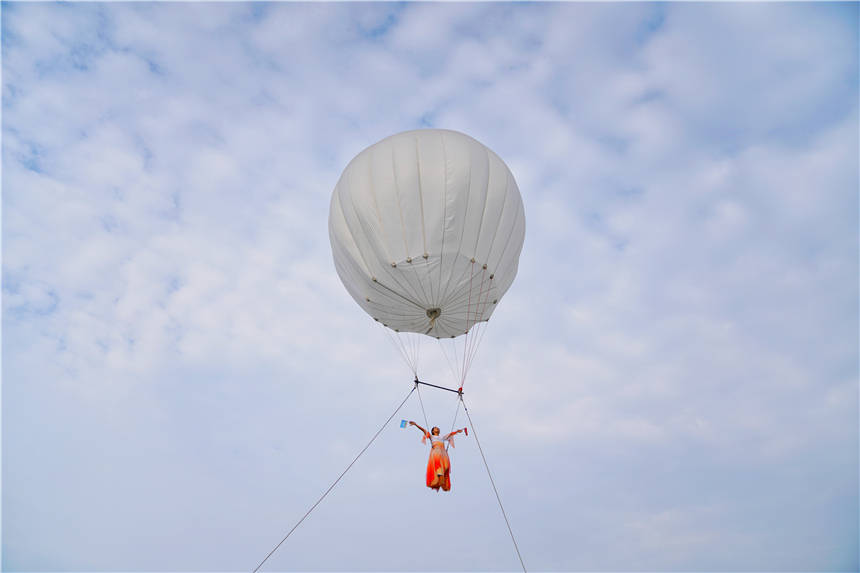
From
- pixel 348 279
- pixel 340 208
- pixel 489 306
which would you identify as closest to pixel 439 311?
pixel 489 306

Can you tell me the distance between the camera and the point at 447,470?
12930mm

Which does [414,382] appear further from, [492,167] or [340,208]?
[492,167]

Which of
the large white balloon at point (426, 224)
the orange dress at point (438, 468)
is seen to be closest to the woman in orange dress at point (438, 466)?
the orange dress at point (438, 468)

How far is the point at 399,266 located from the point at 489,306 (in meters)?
3.21

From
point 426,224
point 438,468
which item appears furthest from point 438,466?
point 426,224

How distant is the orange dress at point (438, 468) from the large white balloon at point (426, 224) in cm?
328

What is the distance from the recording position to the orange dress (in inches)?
503

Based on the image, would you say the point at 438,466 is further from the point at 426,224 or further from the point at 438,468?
the point at 426,224

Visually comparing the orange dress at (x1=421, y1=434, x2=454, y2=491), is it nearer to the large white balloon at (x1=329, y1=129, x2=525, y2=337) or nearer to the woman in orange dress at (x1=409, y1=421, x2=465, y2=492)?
the woman in orange dress at (x1=409, y1=421, x2=465, y2=492)

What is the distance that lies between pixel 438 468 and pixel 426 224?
566 centimetres

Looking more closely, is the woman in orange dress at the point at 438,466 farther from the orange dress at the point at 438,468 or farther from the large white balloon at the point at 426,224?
the large white balloon at the point at 426,224

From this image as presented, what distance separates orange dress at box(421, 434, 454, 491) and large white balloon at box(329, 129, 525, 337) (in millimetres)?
3280

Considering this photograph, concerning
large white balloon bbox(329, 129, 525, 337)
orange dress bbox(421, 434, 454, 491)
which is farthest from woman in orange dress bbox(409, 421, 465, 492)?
large white balloon bbox(329, 129, 525, 337)

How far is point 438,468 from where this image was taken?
12.8 metres
